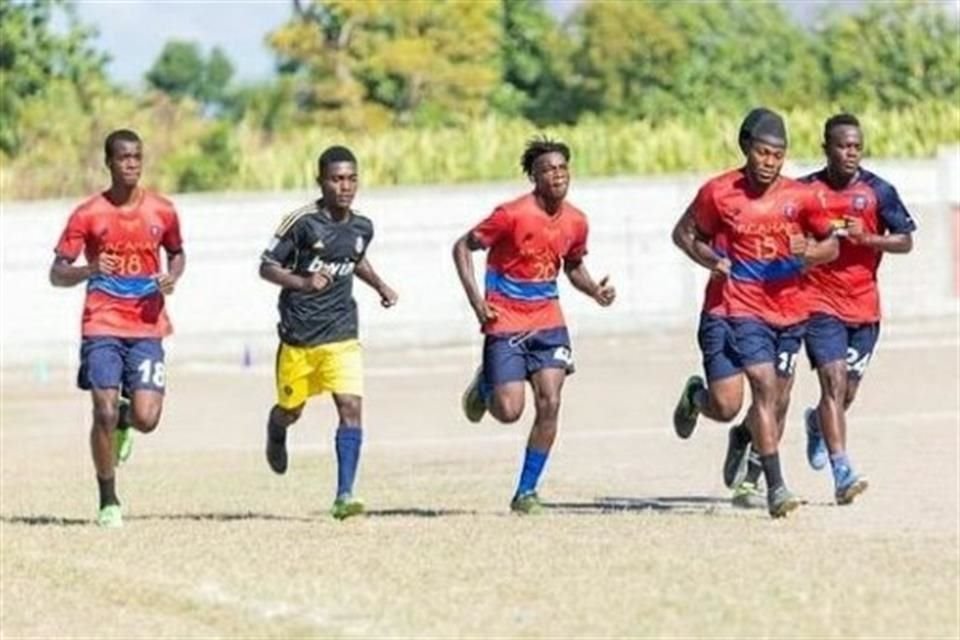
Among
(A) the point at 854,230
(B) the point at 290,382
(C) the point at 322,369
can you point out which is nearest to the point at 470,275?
(C) the point at 322,369

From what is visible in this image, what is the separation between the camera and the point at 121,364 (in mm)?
17109

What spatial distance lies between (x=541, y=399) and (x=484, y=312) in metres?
0.59

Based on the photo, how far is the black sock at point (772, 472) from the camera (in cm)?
1593

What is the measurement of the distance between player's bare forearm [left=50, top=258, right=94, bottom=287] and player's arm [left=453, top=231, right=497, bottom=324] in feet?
6.78

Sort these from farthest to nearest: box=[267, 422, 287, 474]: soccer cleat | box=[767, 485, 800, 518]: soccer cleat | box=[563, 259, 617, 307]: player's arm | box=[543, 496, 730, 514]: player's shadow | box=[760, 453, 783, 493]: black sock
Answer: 1. box=[267, 422, 287, 474]: soccer cleat
2. box=[543, 496, 730, 514]: player's shadow
3. box=[563, 259, 617, 307]: player's arm
4. box=[760, 453, 783, 493]: black sock
5. box=[767, 485, 800, 518]: soccer cleat

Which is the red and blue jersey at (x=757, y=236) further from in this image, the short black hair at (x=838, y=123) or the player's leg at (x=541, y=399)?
the player's leg at (x=541, y=399)

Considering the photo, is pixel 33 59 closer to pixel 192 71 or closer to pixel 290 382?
pixel 290 382

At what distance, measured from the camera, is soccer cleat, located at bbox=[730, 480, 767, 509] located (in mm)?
16938

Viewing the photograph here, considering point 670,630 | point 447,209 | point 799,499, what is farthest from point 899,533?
point 447,209

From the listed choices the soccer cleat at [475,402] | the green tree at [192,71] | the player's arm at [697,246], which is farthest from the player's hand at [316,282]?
the green tree at [192,71]

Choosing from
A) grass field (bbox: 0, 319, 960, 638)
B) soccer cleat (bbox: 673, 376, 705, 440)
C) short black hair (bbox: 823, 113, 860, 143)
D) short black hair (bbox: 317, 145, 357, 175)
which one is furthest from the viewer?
soccer cleat (bbox: 673, 376, 705, 440)

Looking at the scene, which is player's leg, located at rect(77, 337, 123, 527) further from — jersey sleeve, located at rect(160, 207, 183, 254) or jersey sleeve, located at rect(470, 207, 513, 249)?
jersey sleeve, located at rect(470, 207, 513, 249)

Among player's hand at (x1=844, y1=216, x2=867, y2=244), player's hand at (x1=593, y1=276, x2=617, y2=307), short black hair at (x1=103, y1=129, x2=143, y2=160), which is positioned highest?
short black hair at (x1=103, y1=129, x2=143, y2=160)

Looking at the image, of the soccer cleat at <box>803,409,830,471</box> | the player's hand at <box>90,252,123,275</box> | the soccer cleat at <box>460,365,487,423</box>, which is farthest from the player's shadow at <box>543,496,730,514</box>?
the player's hand at <box>90,252,123,275</box>
